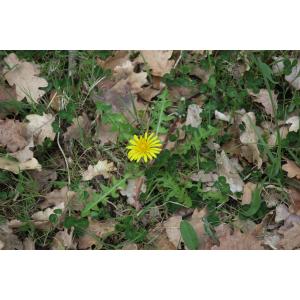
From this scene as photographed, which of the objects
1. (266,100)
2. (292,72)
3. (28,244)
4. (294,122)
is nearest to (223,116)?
(266,100)

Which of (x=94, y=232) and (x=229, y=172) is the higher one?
(x=229, y=172)

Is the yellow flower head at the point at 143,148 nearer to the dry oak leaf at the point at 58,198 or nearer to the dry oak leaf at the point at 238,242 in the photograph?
the dry oak leaf at the point at 58,198

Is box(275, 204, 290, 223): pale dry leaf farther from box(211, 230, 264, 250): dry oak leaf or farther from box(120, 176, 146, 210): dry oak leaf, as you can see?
box(120, 176, 146, 210): dry oak leaf

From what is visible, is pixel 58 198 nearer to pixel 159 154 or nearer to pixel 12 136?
pixel 12 136

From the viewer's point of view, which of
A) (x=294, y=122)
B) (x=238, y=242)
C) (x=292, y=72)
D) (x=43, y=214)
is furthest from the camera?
(x=292, y=72)

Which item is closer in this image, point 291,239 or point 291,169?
point 291,239

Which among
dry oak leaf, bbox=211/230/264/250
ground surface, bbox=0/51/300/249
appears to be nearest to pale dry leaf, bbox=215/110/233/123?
ground surface, bbox=0/51/300/249

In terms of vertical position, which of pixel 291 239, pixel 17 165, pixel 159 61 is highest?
pixel 159 61
